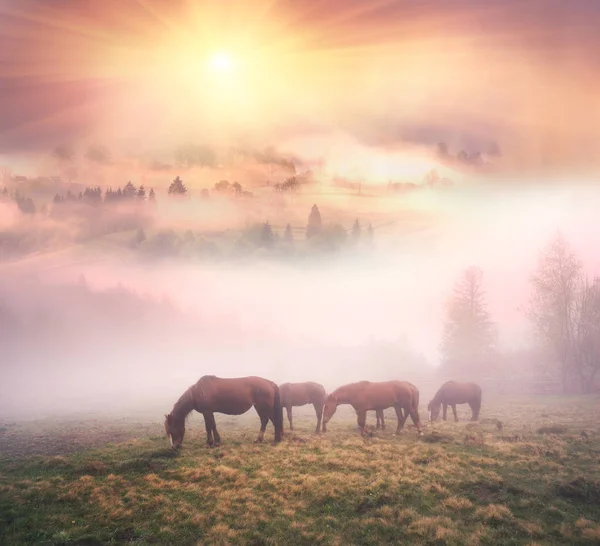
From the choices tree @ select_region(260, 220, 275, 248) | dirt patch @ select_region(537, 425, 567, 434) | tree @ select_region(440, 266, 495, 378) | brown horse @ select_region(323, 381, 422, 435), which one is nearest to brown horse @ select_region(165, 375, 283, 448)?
brown horse @ select_region(323, 381, 422, 435)

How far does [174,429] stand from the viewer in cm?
1509

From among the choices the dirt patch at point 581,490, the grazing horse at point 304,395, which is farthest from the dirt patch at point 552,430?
the grazing horse at point 304,395

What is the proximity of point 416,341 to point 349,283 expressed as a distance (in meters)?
70.1

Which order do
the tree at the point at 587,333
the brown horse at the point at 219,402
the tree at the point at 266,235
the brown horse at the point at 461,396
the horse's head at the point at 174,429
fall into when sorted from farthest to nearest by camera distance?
the tree at the point at 266,235
the tree at the point at 587,333
the brown horse at the point at 461,396
the brown horse at the point at 219,402
the horse's head at the point at 174,429

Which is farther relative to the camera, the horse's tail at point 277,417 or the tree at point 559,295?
the tree at point 559,295

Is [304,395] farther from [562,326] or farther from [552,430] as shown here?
[562,326]

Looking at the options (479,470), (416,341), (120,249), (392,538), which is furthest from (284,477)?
(120,249)

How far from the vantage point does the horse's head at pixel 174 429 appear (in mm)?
14930

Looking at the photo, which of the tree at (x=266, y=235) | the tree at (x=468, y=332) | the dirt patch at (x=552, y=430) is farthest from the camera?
the tree at (x=266, y=235)

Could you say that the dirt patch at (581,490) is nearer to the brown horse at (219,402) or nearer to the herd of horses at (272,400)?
the herd of horses at (272,400)

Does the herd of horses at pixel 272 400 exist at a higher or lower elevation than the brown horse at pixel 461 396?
higher

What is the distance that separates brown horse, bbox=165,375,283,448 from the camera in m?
15.2

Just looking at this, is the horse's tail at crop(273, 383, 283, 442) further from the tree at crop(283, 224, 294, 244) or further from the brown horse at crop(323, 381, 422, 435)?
the tree at crop(283, 224, 294, 244)

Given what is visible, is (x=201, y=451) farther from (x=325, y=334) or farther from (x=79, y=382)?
(x=325, y=334)
